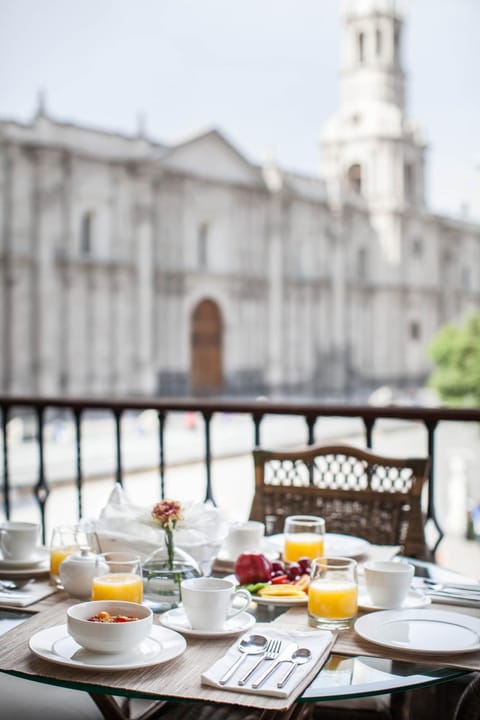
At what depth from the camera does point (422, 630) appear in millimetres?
1609

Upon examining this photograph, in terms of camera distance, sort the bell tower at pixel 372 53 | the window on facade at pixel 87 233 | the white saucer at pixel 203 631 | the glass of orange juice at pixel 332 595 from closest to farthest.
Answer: the white saucer at pixel 203 631, the glass of orange juice at pixel 332 595, the window on facade at pixel 87 233, the bell tower at pixel 372 53

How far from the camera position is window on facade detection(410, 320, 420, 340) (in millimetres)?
35562

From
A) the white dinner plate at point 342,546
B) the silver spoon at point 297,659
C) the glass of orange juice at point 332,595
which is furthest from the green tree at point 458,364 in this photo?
the silver spoon at point 297,659

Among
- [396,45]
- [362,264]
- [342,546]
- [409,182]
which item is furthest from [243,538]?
[396,45]

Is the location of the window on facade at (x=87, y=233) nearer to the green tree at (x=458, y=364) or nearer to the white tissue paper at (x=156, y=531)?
the green tree at (x=458, y=364)

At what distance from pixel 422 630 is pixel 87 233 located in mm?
23333

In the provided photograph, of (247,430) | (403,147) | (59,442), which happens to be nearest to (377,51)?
(403,147)

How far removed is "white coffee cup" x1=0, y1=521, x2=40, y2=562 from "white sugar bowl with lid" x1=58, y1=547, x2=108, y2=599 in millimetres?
316

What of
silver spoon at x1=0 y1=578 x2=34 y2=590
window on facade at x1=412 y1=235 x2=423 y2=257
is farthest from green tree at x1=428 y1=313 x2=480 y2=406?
silver spoon at x1=0 y1=578 x2=34 y2=590

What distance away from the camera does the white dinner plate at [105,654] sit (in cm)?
141

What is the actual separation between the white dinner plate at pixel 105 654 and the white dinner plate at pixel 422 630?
13.5 inches

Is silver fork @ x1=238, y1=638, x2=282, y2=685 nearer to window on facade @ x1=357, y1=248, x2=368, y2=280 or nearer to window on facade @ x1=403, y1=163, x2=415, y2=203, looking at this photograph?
window on facade @ x1=357, y1=248, x2=368, y2=280

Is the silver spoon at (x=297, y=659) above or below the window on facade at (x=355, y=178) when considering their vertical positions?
below

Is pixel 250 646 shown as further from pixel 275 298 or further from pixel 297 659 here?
pixel 275 298
